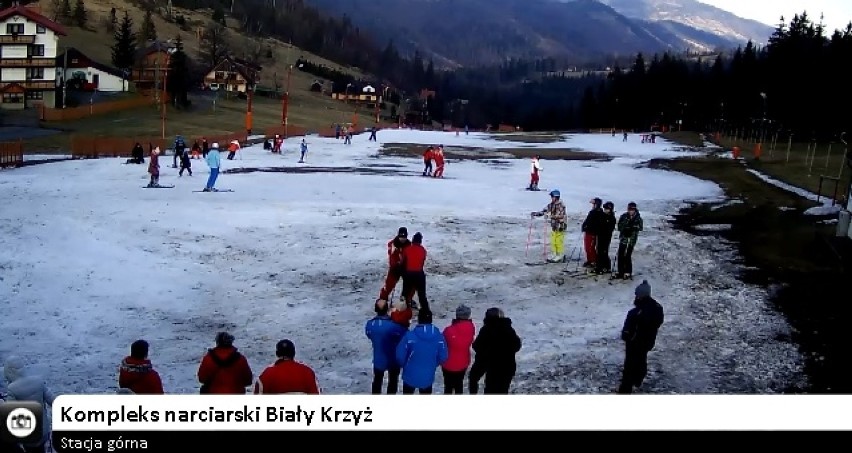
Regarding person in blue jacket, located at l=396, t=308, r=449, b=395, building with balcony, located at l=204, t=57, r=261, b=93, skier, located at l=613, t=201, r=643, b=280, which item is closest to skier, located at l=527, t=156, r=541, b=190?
skier, located at l=613, t=201, r=643, b=280

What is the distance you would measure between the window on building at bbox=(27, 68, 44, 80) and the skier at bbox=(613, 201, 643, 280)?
7301cm

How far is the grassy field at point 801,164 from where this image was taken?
120ft

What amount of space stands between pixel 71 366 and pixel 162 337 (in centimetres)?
163

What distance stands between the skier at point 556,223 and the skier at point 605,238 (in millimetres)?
988

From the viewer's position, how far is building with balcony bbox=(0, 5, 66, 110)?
233 feet

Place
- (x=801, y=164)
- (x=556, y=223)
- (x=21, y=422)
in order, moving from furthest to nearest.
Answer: (x=801, y=164), (x=556, y=223), (x=21, y=422)

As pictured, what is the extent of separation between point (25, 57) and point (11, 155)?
4422 cm

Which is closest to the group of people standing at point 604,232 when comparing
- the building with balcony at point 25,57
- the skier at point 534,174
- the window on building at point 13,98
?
the skier at point 534,174

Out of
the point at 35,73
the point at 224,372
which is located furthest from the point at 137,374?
the point at 35,73

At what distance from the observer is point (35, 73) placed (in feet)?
242

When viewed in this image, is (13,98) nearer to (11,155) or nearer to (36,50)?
(36,50)

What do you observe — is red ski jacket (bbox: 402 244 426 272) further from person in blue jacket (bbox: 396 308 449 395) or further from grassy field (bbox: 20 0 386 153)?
grassy field (bbox: 20 0 386 153)

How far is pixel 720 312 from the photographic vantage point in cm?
1343
